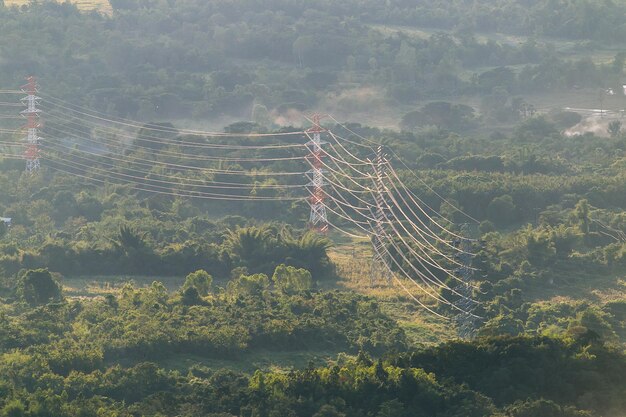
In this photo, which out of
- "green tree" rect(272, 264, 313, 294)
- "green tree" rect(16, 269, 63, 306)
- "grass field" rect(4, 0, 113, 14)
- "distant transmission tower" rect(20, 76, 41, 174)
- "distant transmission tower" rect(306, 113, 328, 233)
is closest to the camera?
"green tree" rect(16, 269, 63, 306)

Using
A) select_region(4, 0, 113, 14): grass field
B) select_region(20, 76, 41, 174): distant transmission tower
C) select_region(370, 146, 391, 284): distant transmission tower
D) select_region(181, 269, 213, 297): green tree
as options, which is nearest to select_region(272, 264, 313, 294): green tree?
select_region(181, 269, 213, 297): green tree

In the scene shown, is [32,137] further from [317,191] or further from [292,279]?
[292,279]

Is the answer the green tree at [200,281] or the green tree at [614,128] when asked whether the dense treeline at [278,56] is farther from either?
the green tree at [200,281]

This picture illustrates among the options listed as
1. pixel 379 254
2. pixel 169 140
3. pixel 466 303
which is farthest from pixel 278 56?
pixel 466 303

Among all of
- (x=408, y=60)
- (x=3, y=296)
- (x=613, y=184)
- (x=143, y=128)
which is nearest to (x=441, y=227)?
(x=613, y=184)

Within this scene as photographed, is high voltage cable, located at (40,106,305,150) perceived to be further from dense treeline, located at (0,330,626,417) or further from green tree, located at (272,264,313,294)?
→ dense treeline, located at (0,330,626,417)

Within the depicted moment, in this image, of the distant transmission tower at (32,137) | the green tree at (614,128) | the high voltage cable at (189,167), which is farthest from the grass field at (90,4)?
the green tree at (614,128)

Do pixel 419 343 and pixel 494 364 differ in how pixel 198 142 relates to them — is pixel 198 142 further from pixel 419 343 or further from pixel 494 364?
pixel 494 364

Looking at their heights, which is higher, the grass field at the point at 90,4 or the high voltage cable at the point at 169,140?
the grass field at the point at 90,4
